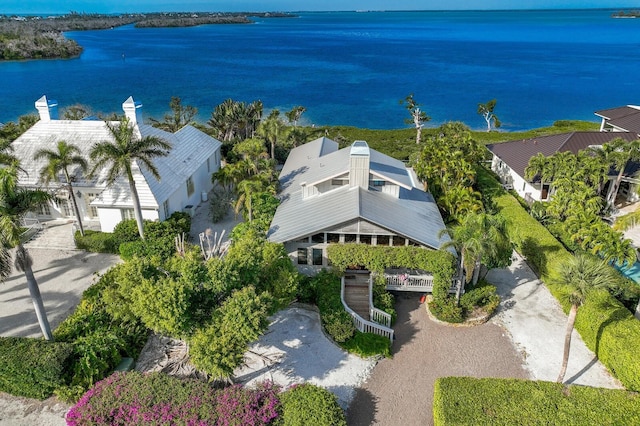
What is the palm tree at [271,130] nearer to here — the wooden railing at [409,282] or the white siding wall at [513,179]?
the white siding wall at [513,179]

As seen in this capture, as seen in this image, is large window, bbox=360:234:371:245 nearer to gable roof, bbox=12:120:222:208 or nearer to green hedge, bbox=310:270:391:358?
green hedge, bbox=310:270:391:358

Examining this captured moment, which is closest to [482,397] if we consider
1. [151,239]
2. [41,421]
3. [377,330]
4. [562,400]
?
[562,400]

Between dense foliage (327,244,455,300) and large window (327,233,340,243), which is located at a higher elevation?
large window (327,233,340,243)

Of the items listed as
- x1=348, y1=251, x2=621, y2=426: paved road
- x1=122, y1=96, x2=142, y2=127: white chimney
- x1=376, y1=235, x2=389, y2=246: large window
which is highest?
x1=122, y1=96, x2=142, y2=127: white chimney

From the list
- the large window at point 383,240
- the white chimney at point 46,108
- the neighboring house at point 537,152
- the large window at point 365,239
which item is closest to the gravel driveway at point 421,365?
the large window at point 383,240

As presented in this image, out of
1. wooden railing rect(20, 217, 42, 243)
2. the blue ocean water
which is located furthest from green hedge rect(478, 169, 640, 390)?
the blue ocean water
